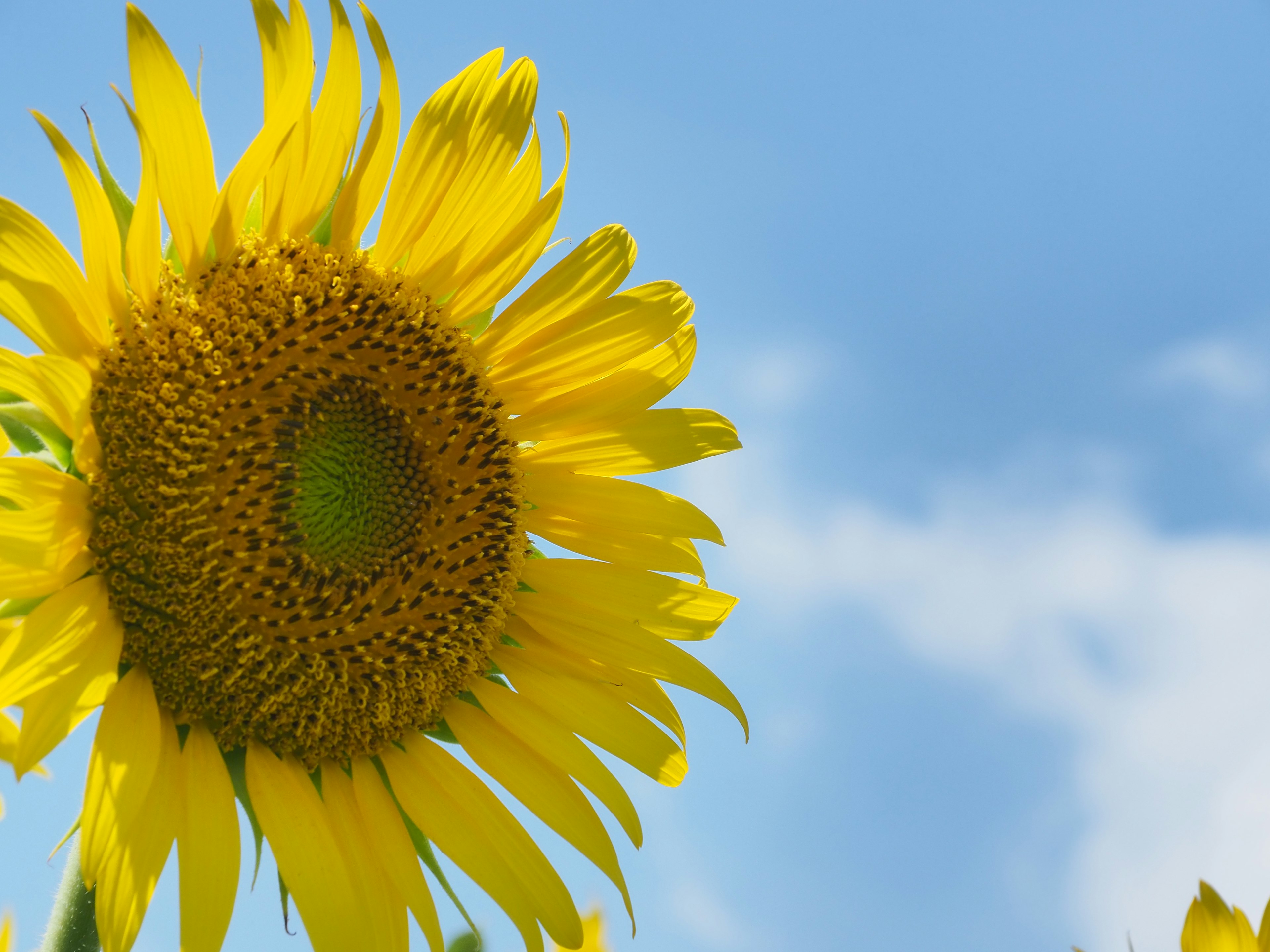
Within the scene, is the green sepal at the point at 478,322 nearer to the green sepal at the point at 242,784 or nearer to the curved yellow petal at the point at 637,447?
the curved yellow petal at the point at 637,447

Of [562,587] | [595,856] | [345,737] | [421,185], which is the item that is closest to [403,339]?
[421,185]

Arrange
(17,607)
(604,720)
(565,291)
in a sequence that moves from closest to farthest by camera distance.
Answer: (17,607) < (604,720) < (565,291)

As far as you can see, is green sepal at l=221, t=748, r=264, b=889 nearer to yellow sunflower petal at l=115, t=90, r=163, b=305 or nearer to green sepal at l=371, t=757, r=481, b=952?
green sepal at l=371, t=757, r=481, b=952

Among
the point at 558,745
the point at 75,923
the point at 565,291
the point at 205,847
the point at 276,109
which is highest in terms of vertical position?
the point at 565,291

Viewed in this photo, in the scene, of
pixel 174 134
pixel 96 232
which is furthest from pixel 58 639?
pixel 174 134

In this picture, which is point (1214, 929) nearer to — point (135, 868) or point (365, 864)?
point (365, 864)

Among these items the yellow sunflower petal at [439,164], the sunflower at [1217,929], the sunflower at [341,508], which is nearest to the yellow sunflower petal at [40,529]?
the sunflower at [341,508]
